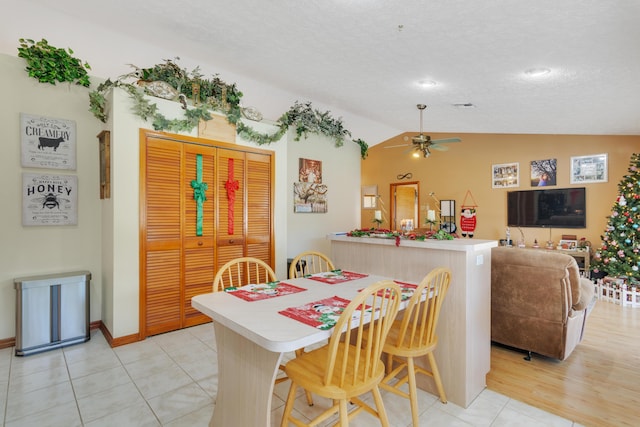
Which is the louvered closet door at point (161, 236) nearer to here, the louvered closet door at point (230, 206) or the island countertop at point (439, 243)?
the louvered closet door at point (230, 206)

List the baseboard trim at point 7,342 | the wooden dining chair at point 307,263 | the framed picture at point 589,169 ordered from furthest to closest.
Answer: the framed picture at point 589,169
the baseboard trim at point 7,342
the wooden dining chair at point 307,263

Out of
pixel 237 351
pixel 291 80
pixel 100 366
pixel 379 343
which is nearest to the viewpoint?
pixel 379 343

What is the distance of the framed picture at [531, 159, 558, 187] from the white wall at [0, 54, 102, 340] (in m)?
7.33

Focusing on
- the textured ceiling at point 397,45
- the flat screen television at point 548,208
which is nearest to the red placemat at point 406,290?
the textured ceiling at point 397,45

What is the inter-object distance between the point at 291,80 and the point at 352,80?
2.86 feet

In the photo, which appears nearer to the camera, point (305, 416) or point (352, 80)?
point (305, 416)

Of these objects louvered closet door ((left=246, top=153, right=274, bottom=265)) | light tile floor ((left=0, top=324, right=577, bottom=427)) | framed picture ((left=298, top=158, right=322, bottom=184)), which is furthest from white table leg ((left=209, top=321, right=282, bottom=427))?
framed picture ((left=298, top=158, right=322, bottom=184))

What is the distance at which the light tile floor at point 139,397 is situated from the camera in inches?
77.3

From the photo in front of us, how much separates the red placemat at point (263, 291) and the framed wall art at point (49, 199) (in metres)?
2.43

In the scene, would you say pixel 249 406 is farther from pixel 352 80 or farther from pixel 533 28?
pixel 352 80

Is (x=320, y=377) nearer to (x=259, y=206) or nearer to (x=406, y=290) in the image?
(x=406, y=290)

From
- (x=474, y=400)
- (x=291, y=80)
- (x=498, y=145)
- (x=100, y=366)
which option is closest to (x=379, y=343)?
(x=474, y=400)

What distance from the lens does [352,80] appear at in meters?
4.02

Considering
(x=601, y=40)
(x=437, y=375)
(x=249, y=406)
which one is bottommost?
(x=437, y=375)
